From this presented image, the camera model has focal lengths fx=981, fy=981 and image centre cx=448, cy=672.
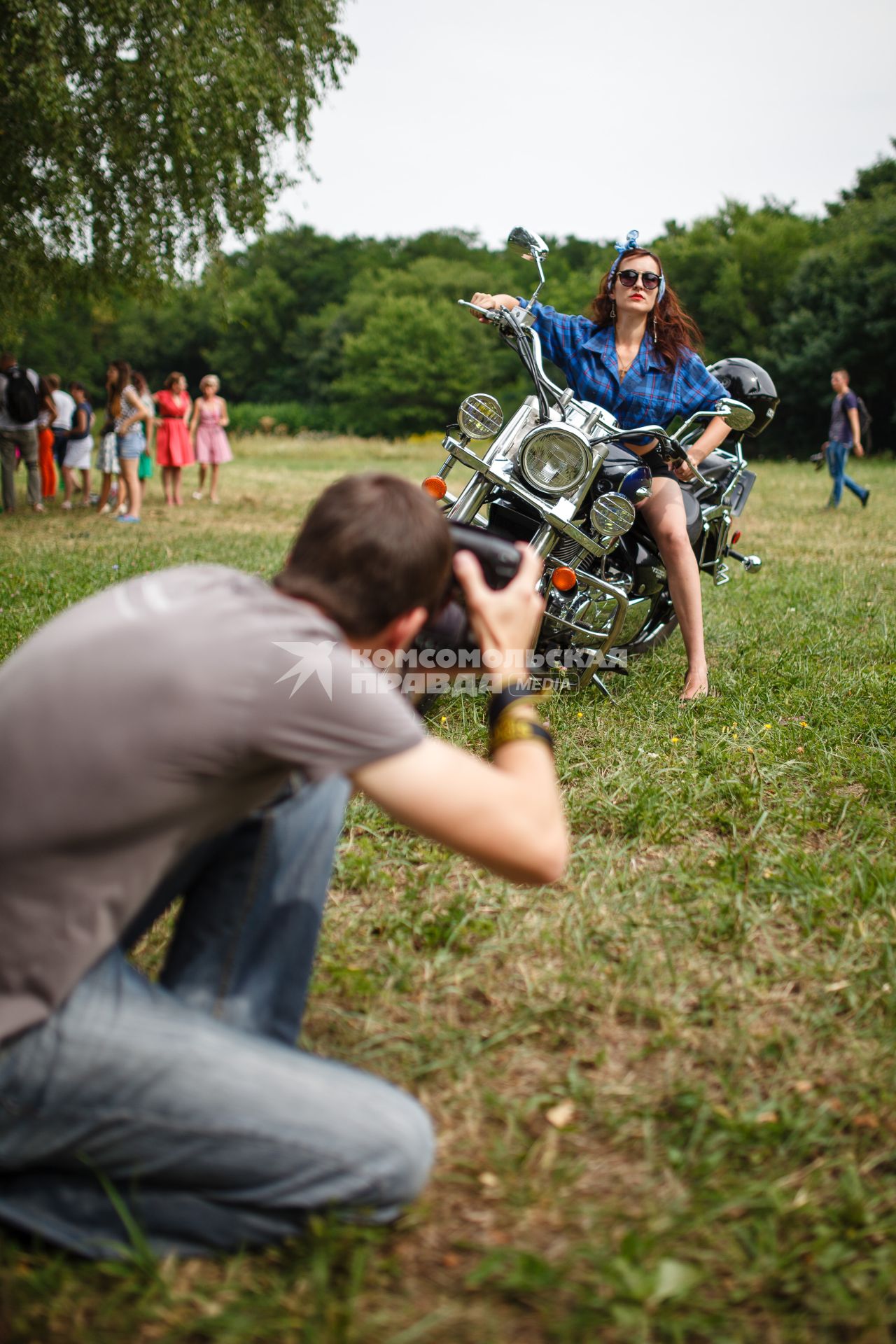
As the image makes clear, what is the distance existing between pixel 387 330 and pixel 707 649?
6338 cm

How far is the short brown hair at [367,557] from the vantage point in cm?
157

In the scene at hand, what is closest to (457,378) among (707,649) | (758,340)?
(758,340)

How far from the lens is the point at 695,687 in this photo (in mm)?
4469

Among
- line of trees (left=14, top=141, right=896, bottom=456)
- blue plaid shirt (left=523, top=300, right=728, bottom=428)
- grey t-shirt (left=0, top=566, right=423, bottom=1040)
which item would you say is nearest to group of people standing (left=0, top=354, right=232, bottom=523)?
line of trees (left=14, top=141, right=896, bottom=456)

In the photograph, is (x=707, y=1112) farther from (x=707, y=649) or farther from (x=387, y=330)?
(x=387, y=330)

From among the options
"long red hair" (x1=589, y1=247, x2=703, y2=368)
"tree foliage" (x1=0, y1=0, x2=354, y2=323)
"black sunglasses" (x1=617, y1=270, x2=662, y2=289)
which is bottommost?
"long red hair" (x1=589, y1=247, x2=703, y2=368)

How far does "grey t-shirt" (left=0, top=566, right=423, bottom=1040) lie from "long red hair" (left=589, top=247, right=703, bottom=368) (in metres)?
3.21

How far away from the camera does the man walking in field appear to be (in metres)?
14.2

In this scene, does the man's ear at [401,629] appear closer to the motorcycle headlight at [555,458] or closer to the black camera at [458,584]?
the black camera at [458,584]

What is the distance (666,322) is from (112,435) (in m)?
9.10

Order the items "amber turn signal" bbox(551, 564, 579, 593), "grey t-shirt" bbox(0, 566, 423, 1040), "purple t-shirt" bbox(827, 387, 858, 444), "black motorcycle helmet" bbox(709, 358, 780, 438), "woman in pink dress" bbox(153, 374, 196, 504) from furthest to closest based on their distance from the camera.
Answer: "purple t-shirt" bbox(827, 387, 858, 444)
"woman in pink dress" bbox(153, 374, 196, 504)
"black motorcycle helmet" bbox(709, 358, 780, 438)
"amber turn signal" bbox(551, 564, 579, 593)
"grey t-shirt" bbox(0, 566, 423, 1040)

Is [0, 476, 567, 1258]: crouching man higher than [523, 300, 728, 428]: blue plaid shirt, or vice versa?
[523, 300, 728, 428]: blue plaid shirt

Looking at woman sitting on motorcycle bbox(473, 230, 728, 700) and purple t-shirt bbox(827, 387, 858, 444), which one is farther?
purple t-shirt bbox(827, 387, 858, 444)

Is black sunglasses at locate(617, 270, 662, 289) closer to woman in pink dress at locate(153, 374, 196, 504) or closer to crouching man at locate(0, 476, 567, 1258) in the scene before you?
crouching man at locate(0, 476, 567, 1258)
